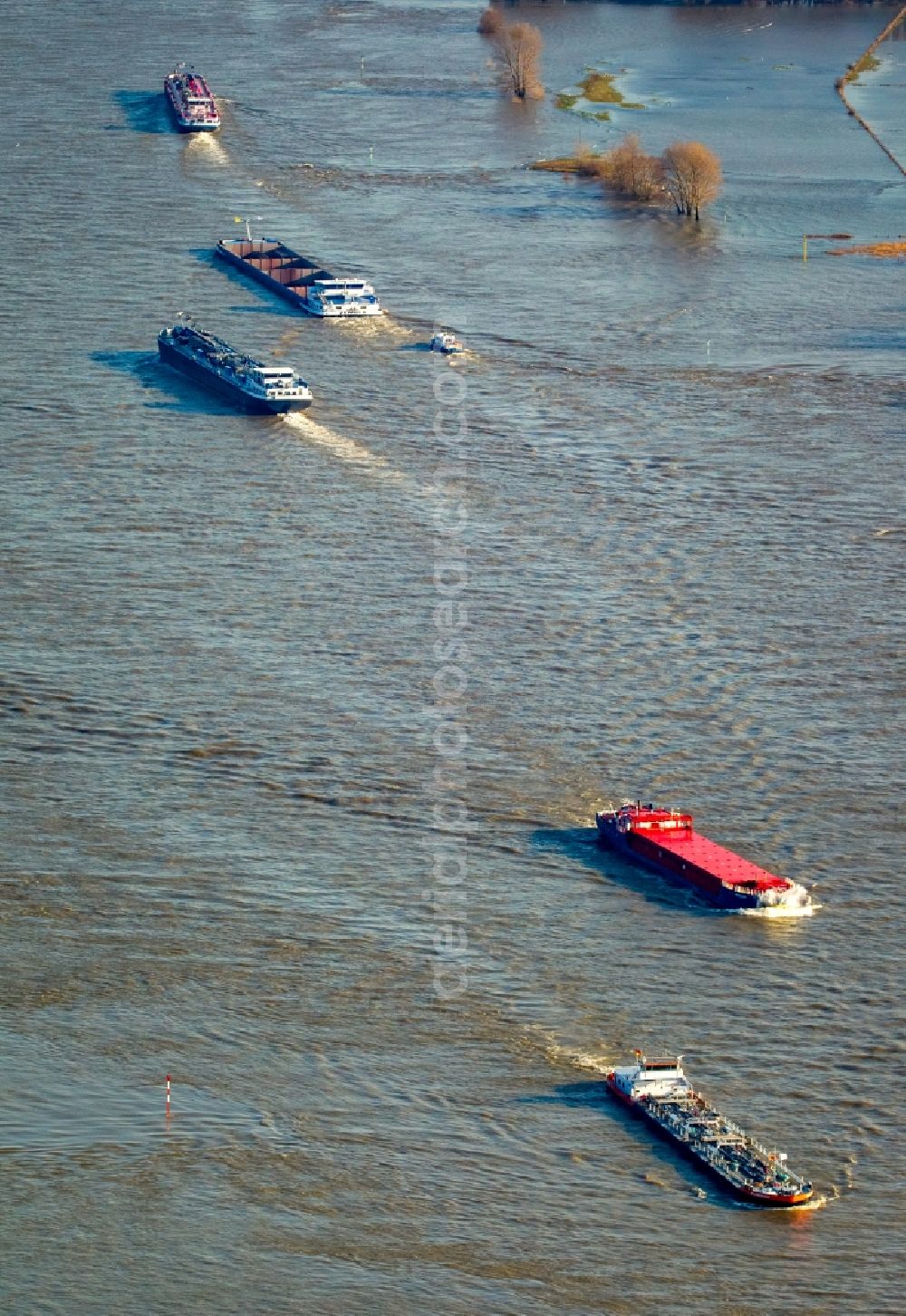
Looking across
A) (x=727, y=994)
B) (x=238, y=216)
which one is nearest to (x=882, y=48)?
(x=238, y=216)

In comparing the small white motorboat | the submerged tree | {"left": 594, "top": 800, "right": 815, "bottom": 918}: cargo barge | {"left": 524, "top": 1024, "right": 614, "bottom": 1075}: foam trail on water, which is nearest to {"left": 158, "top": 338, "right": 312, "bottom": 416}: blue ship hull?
the small white motorboat

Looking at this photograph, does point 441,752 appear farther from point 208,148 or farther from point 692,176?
point 208,148

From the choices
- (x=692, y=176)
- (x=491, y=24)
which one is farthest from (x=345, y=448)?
(x=491, y=24)

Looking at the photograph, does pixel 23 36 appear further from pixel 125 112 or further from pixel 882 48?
pixel 882 48

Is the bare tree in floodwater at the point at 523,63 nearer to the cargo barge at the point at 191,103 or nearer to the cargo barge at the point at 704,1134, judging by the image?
the cargo barge at the point at 191,103

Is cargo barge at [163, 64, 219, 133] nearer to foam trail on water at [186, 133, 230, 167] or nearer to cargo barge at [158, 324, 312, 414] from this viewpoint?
foam trail on water at [186, 133, 230, 167]

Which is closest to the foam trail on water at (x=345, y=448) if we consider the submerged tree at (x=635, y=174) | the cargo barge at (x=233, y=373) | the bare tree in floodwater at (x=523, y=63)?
the cargo barge at (x=233, y=373)
